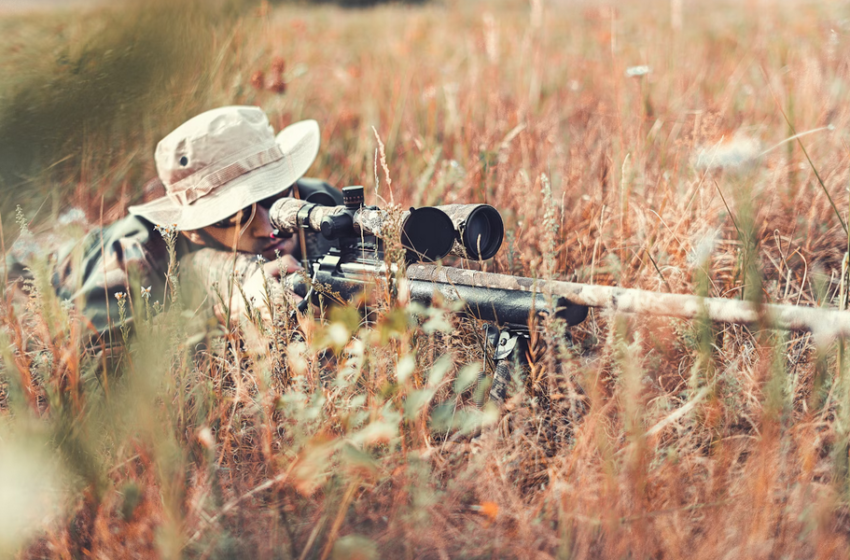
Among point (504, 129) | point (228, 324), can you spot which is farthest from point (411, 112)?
point (228, 324)

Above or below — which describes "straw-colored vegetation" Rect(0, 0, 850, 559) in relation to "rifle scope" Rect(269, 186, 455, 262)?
below

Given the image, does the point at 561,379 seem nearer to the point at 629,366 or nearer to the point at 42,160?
the point at 629,366

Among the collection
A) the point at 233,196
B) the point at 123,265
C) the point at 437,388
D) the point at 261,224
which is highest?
the point at 233,196

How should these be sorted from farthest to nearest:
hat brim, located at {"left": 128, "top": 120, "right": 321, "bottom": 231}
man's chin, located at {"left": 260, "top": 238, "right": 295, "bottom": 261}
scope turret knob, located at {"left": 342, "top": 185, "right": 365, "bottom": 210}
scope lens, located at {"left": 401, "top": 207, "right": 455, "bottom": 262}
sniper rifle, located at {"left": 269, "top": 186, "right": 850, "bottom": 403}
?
man's chin, located at {"left": 260, "top": 238, "right": 295, "bottom": 261}, hat brim, located at {"left": 128, "top": 120, "right": 321, "bottom": 231}, scope turret knob, located at {"left": 342, "top": 185, "right": 365, "bottom": 210}, scope lens, located at {"left": 401, "top": 207, "right": 455, "bottom": 262}, sniper rifle, located at {"left": 269, "top": 186, "right": 850, "bottom": 403}

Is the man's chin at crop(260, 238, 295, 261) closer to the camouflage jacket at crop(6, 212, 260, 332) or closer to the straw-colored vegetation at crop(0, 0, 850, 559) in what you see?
the camouflage jacket at crop(6, 212, 260, 332)

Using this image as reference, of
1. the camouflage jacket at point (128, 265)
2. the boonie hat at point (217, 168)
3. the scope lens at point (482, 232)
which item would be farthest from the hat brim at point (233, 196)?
the scope lens at point (482, 232)

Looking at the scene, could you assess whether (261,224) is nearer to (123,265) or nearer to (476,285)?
(123,265)

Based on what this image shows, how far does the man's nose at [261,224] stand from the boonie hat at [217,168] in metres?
0.10

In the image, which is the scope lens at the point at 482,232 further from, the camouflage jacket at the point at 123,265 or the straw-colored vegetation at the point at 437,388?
the camouflage jacket at the point at 123,265

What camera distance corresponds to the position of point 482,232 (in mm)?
1786

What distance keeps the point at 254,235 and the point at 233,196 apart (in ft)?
0.58

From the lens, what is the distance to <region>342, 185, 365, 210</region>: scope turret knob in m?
1.85

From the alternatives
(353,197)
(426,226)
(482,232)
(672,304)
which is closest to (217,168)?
(353,197)

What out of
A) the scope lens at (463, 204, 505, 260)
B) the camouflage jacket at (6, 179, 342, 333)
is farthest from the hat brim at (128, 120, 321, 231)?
the scope lens at (463, 204, 505, 260)
